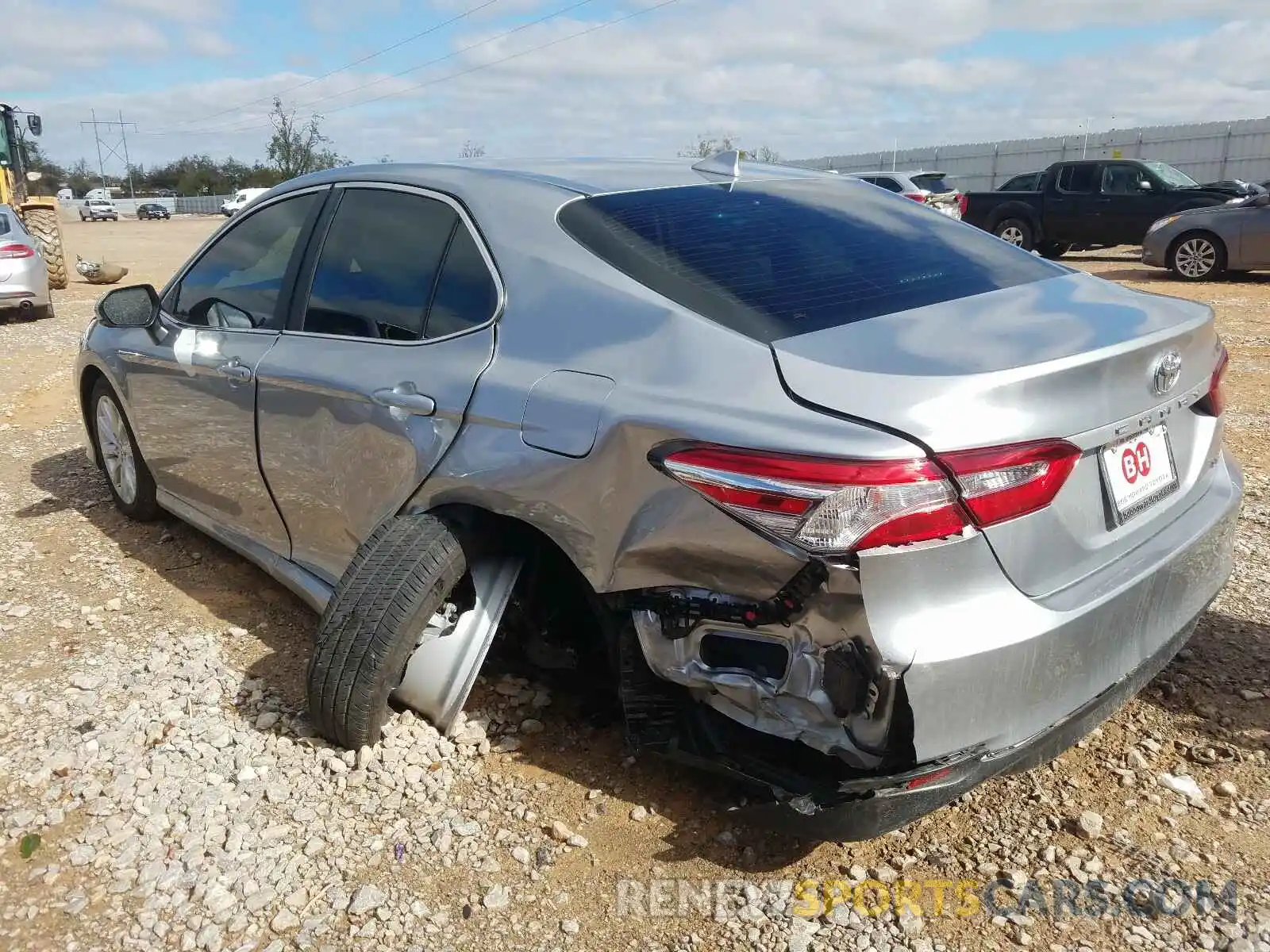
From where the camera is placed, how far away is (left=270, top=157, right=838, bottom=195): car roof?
292cm

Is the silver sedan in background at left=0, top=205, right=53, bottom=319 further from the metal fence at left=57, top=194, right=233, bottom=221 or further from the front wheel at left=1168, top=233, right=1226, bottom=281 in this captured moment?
the metal fence at left=57, top=194, right=233, bottom=221

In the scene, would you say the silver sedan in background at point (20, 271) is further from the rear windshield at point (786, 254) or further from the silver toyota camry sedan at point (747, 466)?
the rear windshield at point (786, 254)

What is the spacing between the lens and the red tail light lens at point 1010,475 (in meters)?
2.00

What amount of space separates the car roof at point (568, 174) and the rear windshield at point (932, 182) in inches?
720

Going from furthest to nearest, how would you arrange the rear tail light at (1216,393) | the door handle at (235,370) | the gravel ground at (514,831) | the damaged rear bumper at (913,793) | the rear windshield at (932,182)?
1. the rear windshield at (932,182)
2. the door handle at (235,370)
3. the rear tail light at (1216,393)
4. the gravel ground at (514,831)
5. the damaged rear bumper at (913,793)

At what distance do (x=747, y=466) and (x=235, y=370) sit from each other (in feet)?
7.21

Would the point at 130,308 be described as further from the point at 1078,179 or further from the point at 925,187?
the point at 925,187

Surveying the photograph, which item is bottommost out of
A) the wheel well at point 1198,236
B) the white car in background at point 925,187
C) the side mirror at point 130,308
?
the wheel well at point 1198,236

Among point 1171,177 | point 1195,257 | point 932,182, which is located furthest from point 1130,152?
point 1195,257

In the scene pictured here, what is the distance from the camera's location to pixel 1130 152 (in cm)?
3344

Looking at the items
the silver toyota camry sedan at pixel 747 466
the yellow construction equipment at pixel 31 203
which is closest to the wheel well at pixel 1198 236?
the silver toyota camry sedan at pixel 747 466

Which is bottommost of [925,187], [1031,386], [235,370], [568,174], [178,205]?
[178,205]

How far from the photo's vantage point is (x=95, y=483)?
575 centimetres

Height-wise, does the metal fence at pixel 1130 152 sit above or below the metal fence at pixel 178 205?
above
